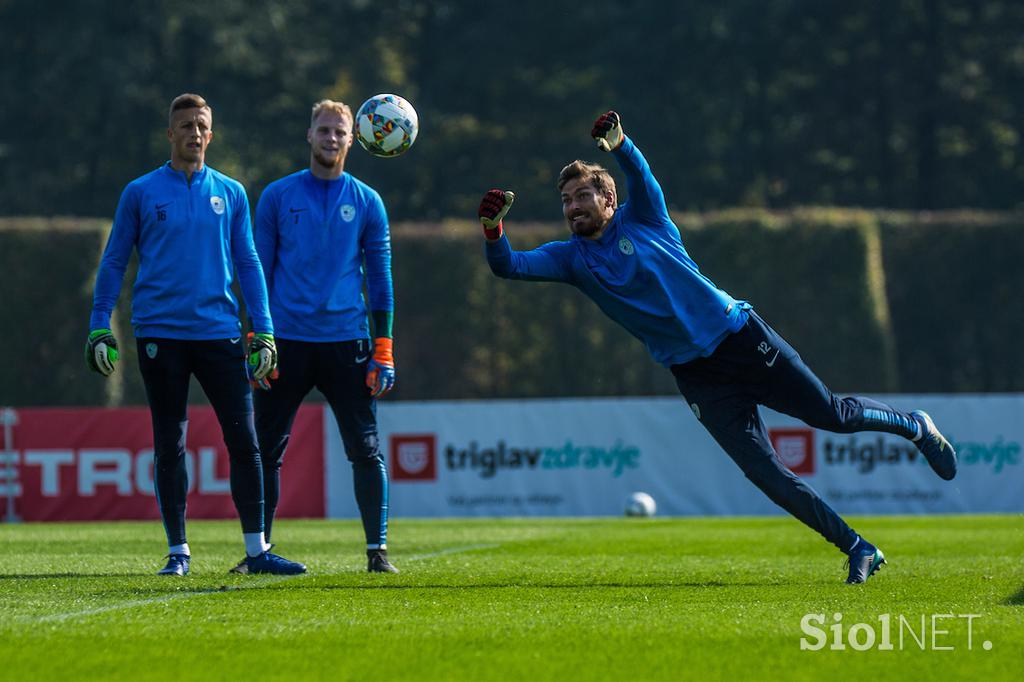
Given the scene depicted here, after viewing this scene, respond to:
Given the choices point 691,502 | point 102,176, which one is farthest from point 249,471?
point 102,176

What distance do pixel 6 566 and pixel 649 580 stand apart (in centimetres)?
340

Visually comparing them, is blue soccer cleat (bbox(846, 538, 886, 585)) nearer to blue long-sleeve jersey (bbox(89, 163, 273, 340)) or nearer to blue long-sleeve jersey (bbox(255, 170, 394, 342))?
blue long-sleeve jersey (bbox(255, 170, 394, 342))

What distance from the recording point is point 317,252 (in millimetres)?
7938

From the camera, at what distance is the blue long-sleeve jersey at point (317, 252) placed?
7.93m

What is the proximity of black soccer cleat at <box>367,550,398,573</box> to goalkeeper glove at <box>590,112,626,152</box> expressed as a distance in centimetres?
233

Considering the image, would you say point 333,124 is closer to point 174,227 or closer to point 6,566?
point 174,227

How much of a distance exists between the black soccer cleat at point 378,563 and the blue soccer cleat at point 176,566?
896mm

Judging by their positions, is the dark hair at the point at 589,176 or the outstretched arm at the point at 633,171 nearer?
the outstretched arm at the point at 633,171

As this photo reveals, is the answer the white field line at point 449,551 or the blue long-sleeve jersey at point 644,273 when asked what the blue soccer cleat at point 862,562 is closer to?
the blue long-sleeve jersey at point 644,273

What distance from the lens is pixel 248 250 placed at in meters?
7.73

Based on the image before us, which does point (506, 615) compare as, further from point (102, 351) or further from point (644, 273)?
point (102, 351)

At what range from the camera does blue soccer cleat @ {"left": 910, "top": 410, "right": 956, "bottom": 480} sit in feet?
26.1

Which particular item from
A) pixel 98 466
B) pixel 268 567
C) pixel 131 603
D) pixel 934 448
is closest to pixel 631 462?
pixel 98 466

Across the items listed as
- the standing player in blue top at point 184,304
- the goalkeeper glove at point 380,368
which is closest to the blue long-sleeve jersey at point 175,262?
the standing player in blue top at point 184,304
